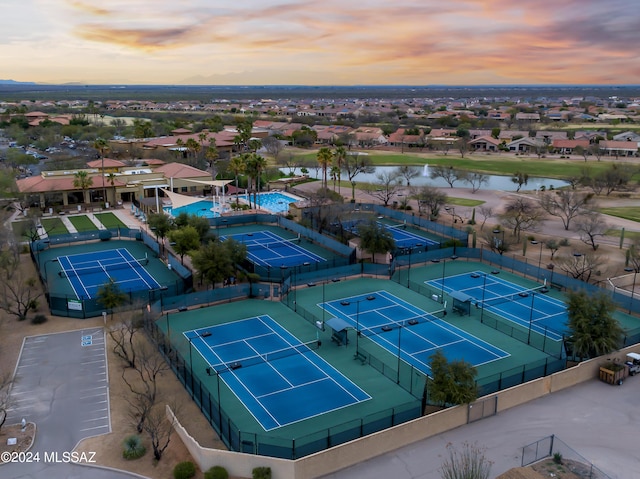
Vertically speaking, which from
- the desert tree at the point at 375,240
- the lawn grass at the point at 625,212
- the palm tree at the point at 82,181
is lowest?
the lawn grass at the point at 625,212

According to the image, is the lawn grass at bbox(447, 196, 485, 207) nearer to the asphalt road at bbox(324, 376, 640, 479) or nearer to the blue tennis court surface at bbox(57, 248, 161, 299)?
the blue tennis court surface at bbox(57, 248, 161, 299)

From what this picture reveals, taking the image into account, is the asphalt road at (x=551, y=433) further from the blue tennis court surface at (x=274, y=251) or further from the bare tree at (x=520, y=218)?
the bare tree at (x=520, y=218)

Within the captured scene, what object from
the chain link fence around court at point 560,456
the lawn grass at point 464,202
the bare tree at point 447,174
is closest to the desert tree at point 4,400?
the chain link fence around court at point 560,456

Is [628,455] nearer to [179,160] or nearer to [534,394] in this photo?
[534,394]

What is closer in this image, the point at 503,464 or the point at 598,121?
the point at 503,464

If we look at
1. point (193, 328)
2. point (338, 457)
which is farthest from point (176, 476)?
point (193, 328)

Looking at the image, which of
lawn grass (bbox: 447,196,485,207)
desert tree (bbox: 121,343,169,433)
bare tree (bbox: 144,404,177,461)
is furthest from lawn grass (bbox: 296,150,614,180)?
bare tree (bbox: 144,404,177,461)

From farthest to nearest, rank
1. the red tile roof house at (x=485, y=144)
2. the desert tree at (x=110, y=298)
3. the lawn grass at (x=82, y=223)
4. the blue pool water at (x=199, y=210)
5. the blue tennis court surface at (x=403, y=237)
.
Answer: the red tile roof house at (x=485, y=144), the blue pool water at (x=199, y=210), the lawn grass at (x=82, y=223), the blue tennis court surface at (x=403, y=237), the desert tree at (x=110, y=298)
